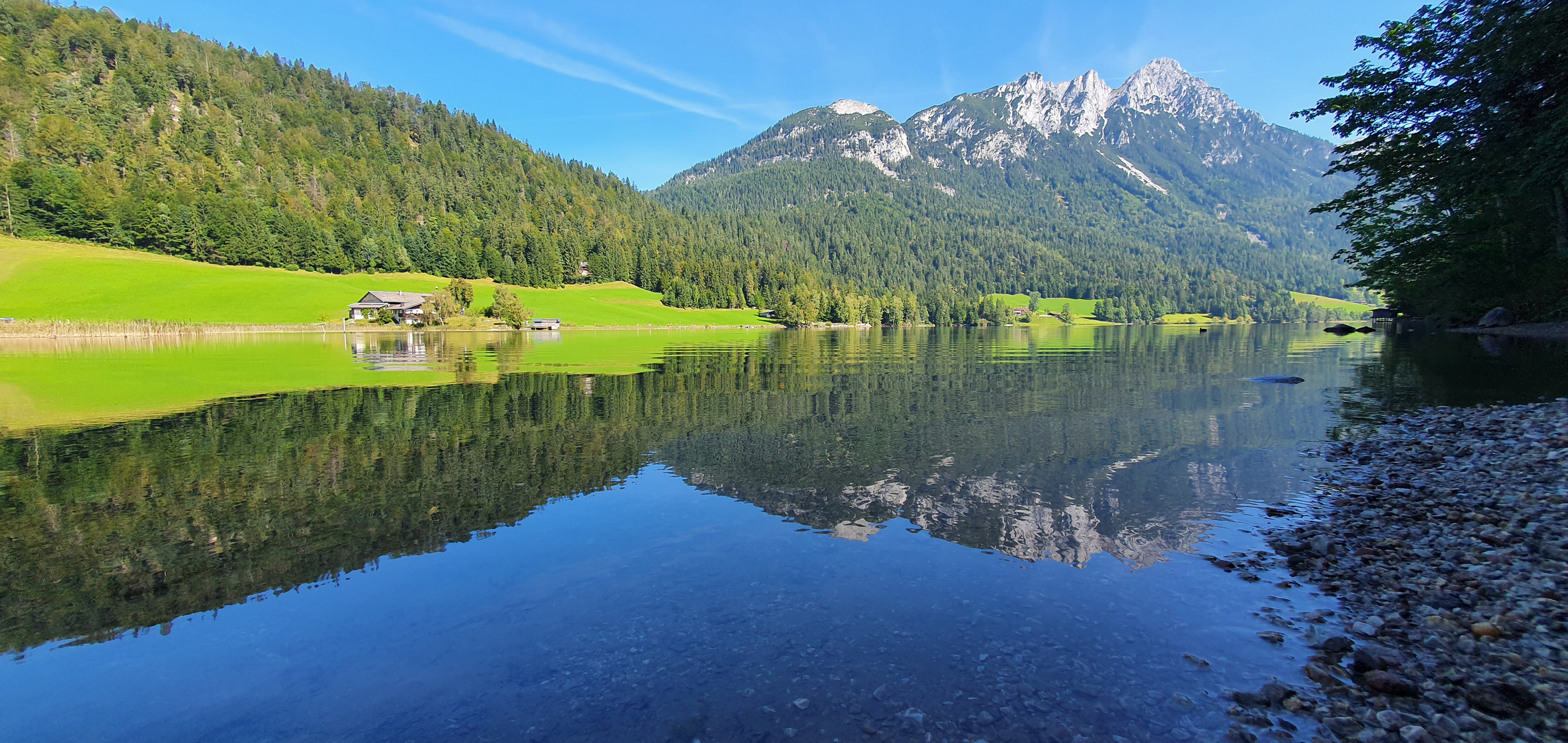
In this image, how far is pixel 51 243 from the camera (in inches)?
5079

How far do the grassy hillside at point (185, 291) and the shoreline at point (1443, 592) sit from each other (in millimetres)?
139599

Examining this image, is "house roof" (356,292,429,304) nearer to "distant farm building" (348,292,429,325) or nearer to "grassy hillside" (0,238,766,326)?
"distant farm building" (348,292,429,325)

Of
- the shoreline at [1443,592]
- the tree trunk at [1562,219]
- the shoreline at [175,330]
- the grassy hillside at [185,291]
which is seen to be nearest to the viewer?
the shoreline at [1443,592]

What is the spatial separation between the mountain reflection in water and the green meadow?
8.10 meters

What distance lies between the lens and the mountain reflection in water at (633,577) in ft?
22.0

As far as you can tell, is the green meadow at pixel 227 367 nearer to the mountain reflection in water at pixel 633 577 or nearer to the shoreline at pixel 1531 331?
the mountain reflection in water at pixel 633 577

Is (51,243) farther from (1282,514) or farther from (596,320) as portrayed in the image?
(1282,514)

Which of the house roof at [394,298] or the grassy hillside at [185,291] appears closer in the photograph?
the grassy hillside at [185,291]

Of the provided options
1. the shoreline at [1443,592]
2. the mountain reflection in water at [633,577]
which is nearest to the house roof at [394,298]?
the mountain reflection in water at [633,577]

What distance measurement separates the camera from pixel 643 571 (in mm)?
10406

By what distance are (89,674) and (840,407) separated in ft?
76.7

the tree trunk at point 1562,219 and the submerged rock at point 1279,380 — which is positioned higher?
the tree trunk at point 1562,219

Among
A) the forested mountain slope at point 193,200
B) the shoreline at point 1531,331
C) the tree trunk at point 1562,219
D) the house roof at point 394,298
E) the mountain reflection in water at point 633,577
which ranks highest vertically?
the forested mountain slope at point 193,200

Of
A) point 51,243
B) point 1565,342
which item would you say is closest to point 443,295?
point 51,243
